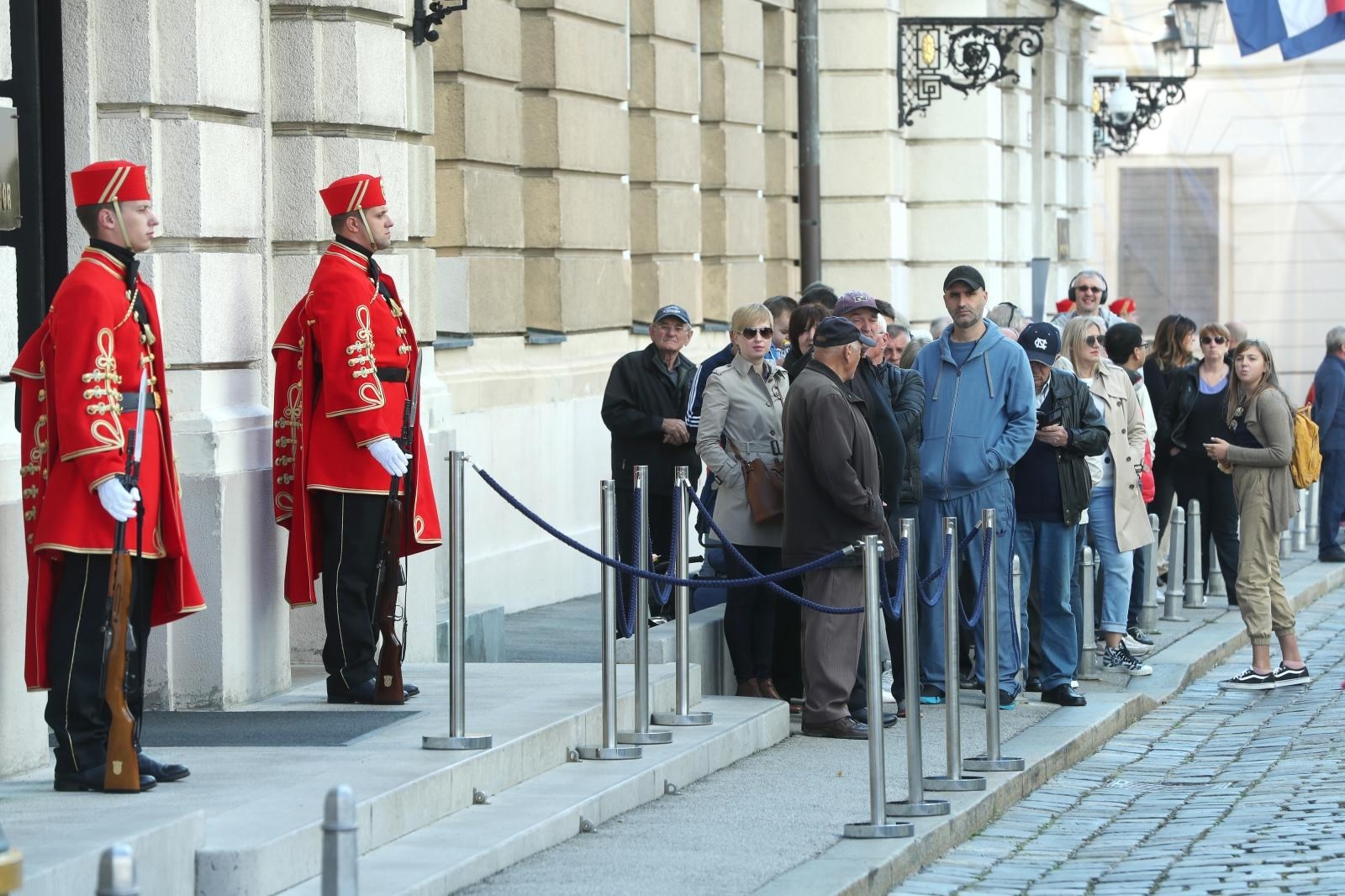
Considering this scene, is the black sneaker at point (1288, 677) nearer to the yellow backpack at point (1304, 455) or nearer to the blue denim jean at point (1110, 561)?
the blue denim jean at point (1110, 561)

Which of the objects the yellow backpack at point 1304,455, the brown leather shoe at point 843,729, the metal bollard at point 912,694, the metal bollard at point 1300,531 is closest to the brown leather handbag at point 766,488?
the brown leather shoe at point 843,729

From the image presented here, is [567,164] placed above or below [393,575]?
above

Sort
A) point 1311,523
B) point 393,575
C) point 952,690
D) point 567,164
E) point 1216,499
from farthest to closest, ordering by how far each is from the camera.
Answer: point 1311,523 → point 1216,499 → point 567,164 → point 393,575 → point 952,690

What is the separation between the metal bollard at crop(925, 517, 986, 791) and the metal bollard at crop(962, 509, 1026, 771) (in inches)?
11.0

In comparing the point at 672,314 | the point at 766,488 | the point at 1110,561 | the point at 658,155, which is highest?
the point at 658,155

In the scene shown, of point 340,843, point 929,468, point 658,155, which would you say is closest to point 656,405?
point 929,468

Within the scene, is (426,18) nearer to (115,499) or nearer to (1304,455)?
(115,499)

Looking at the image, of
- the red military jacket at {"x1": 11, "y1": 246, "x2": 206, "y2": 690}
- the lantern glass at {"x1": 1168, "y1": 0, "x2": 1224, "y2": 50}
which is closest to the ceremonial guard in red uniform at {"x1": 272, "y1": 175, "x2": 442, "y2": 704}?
the red military jacket at {"x1": 11, "y1": 246, "x2": 206, "y2": 690}

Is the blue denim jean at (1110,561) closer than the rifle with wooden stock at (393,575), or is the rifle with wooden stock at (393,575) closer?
the rifle with wooden stock at (393,575)

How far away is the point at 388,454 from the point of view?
8.84 m

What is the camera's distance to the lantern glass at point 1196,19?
23.8 metres

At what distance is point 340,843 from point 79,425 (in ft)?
8.48

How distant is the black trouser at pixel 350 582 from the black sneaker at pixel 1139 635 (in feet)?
19.0

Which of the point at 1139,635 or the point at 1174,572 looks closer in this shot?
the point at 1139,635
